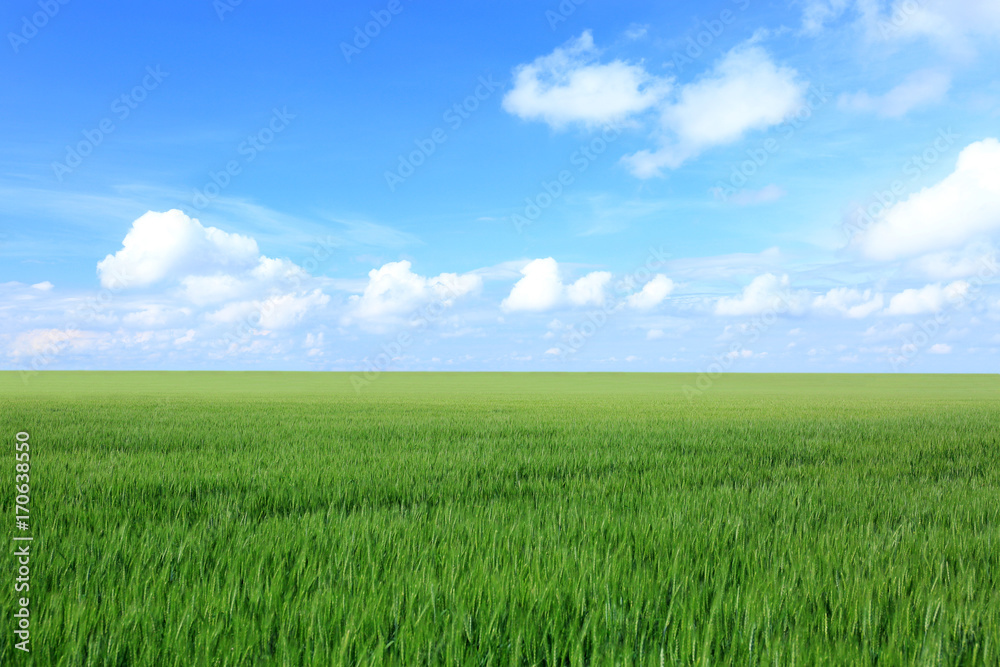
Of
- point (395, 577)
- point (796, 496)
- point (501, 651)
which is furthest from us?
point (796, 496)

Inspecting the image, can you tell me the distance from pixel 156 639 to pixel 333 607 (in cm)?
81

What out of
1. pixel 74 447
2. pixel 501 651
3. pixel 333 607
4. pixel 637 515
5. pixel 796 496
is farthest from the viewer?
pixel 74 447

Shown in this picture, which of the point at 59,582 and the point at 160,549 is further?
the point at 160,549

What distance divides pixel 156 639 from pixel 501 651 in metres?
1.62

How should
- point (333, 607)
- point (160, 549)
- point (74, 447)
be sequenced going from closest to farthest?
point (333, 607) → point (160, 549) → point (74, 447)

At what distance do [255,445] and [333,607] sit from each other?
8016mm

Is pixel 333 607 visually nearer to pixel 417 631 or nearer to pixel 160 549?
pixel 417 631

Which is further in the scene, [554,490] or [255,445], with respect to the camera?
[255,445]

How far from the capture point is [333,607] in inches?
121

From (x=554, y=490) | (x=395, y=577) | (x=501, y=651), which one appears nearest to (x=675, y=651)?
(x=501, y=651)

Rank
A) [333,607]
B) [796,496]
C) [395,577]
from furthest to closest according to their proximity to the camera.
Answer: [796,496], [395,577], [333,607]

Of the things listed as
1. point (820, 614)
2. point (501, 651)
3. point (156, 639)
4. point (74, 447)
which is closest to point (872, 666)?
point (820, 614)

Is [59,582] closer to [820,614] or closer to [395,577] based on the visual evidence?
[395,577]

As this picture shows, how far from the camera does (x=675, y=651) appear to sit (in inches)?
106
